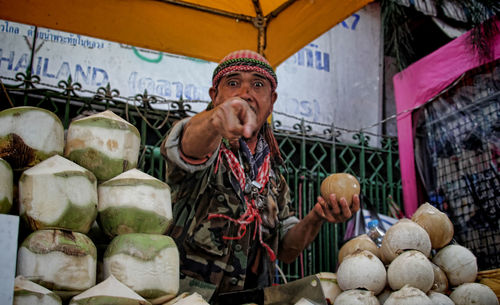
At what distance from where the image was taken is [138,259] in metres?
1.19

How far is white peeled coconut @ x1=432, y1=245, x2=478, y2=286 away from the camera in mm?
1921

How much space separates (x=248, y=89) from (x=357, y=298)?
1.15 metres

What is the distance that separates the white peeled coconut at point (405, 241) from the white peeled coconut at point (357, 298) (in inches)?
10.2

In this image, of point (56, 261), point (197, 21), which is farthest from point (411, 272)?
point (197, 21)

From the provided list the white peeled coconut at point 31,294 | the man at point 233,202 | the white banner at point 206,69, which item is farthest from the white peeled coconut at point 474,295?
the white banner at point 206,69

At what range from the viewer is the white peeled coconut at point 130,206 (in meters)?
1.26

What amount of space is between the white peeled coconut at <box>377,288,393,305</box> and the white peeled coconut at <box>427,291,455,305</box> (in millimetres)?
145

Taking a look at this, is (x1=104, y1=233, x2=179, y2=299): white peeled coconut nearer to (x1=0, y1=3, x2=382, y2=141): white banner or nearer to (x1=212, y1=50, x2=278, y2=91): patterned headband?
(x1=212, y1=50, x2=278, y2=91): patterned headband

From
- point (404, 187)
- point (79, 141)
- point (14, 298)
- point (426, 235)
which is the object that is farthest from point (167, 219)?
point (404, 187)

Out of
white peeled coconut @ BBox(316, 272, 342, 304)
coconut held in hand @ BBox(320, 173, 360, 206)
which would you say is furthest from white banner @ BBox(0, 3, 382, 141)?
white peeled coconut @ BBox(316, 272, 342, 304)

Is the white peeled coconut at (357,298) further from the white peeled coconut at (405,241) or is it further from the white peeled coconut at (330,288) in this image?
the white peeled coconut at (405,241)

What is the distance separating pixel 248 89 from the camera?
7.70 ft

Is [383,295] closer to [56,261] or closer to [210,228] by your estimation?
[210,228]

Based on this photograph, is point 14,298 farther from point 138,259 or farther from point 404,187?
point 404,187
